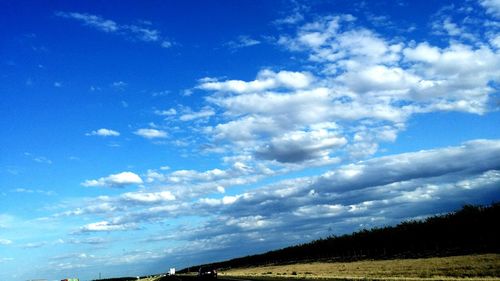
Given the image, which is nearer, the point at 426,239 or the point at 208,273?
the point at 208,273

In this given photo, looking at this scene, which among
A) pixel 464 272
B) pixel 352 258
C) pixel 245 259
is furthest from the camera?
pixel 245 259

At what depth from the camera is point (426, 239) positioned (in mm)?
78625

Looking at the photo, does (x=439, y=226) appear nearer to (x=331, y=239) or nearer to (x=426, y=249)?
(x=426, y=249)

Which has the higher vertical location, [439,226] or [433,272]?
[439,226]

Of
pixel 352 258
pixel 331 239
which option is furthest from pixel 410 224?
pixel 331 239

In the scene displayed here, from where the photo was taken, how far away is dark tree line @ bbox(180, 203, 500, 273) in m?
65.1

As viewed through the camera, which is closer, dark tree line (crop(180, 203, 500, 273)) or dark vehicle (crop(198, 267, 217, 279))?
dark vehicle (crop(198, 267, 217, 279))

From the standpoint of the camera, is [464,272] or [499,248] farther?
[499,248]

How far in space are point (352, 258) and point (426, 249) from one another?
19709 millimetres

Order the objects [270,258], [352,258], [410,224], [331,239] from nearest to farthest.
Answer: [410,224], [352,258], [331,239], [270,258]

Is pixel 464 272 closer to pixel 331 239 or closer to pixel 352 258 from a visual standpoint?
pixel 352 258

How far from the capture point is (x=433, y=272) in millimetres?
43594

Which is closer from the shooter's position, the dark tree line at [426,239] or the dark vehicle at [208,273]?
the dark vehicle at [208,273]

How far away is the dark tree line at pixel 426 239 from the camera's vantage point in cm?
6512
